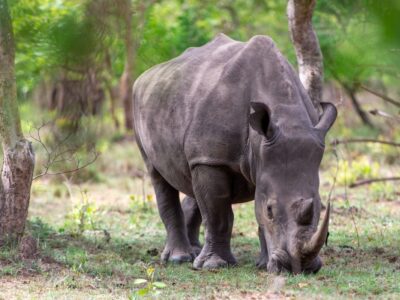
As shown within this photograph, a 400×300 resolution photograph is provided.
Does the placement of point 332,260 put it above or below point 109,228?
above

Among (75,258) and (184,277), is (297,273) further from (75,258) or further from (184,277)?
(75,258)

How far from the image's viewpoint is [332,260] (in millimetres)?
7281

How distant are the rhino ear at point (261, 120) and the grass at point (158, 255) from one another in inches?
39.5

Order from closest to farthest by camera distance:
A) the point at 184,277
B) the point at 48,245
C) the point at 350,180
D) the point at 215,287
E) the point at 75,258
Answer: the point at 215,287 → the point at 184,277 → the point at 75,258 → the point at 48,245 → the point at 350,180

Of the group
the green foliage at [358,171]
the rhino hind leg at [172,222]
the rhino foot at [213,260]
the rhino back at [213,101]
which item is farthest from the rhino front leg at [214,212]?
the green foliage at [358,171]

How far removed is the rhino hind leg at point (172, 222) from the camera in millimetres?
7820

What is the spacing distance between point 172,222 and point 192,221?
0.40 meters

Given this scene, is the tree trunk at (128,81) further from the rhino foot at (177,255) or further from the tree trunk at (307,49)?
the rhino foot at (177,255)

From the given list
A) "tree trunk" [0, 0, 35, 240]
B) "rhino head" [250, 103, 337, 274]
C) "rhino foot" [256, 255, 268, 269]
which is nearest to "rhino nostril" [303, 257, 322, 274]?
"rhino head" [250, 103, 337, 274]

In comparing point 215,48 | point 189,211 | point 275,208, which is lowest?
point 189,211

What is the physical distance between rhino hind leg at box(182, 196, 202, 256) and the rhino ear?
2286 mm

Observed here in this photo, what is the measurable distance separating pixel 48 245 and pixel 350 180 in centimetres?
575

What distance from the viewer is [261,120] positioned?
20.7 feet

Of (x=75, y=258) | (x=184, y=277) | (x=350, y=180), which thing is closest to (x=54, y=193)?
(x=350, y=180)
